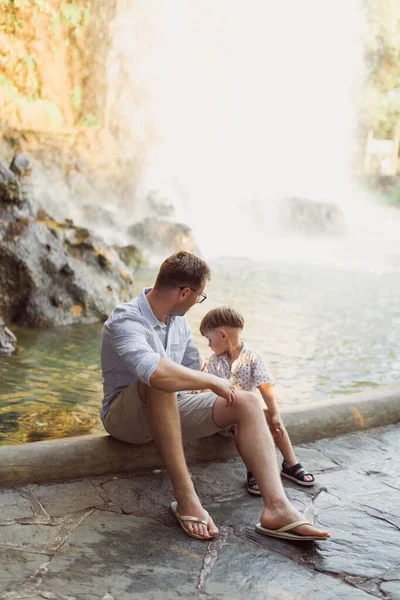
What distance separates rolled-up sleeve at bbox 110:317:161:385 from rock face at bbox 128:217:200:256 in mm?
10972

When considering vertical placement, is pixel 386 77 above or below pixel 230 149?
above

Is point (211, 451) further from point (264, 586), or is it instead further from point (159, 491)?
point (264, 586)

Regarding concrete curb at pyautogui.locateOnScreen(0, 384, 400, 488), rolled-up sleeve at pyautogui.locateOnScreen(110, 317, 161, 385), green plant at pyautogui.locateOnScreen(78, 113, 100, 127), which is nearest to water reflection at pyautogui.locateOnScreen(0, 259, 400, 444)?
concrete curb at pyautogui.locateOnScreen(0, 384, 400, 488)

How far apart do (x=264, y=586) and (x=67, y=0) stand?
1778 cm

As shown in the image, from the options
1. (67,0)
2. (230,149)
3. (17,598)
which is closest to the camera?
(17,598)

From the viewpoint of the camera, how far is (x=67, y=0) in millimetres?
17844

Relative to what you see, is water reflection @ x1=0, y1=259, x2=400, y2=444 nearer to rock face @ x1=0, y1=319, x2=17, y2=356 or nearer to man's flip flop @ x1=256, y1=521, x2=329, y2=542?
rock face @ x1=0, y1=319, x2=17, y2=356

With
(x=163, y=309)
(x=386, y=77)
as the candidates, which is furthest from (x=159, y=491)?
(x=386, y=77)

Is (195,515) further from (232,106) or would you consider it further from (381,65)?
(381,65)

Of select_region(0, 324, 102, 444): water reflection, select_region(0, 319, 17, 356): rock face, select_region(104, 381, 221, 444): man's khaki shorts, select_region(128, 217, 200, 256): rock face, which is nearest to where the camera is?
select_region(104, 381, 221, 444): man's khaki shorts

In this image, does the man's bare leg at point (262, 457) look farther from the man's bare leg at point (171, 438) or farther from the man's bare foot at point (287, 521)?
the man's bare leg at point (171, 438)

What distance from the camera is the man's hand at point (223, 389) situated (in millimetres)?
2875

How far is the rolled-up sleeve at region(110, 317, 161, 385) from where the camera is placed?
2789 mm

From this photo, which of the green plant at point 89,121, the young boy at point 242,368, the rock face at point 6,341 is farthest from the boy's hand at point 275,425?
the green plant at point 89,121
